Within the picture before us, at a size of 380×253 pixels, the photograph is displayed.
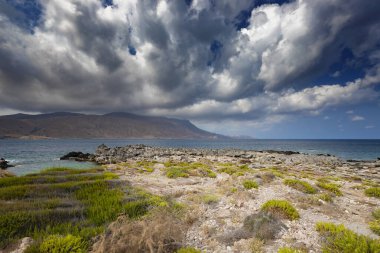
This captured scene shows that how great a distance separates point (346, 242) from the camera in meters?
5.69

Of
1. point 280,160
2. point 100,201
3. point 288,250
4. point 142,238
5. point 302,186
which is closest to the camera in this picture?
point 142,238

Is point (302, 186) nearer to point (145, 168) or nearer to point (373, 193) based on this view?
point (373, 193)

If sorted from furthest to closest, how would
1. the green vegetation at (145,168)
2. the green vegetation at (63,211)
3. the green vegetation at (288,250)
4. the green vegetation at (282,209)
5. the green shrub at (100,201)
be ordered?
the green vegetation at (145,168) < the green vegetation at (282,209) < the green shrub at (100,201) < the green vegetation at (63,211) < the green vegetation at (288,250)

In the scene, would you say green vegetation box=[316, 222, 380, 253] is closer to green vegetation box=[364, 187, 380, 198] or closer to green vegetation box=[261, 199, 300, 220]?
green vegetation box=[261, 199, 300, 220]

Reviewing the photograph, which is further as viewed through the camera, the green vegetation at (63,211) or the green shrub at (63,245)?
the green vegetation at (63,211)

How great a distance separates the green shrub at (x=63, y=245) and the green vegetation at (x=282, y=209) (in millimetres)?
7223

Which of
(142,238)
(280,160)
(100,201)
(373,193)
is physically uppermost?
(142,238)

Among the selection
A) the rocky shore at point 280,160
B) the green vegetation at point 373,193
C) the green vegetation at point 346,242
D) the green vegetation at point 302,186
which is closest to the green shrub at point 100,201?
the green vegetation at point 346,242

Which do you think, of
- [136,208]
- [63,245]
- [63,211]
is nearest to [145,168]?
[136,208]

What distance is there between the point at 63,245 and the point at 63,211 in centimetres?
246

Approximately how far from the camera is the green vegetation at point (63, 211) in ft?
18.8

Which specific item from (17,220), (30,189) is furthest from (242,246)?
(30,189)

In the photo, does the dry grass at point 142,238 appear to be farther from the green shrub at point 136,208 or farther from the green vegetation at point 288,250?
the green vegetation at point 288,250

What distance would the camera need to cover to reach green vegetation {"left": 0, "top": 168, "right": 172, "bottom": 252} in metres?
5.72
